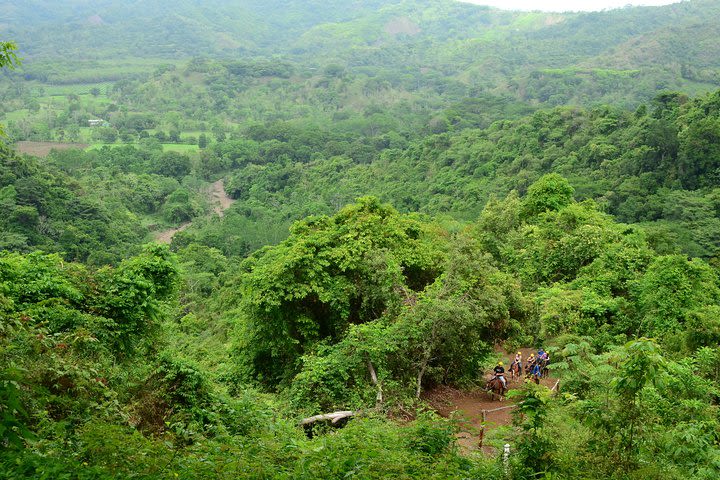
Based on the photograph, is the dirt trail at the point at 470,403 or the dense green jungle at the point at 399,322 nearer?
the dense green jungle at the point at 399,322

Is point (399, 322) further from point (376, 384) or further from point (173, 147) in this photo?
point (173, 147)

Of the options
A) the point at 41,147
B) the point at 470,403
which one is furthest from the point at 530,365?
the point at 41,147

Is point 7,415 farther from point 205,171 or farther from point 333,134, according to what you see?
point 333,134

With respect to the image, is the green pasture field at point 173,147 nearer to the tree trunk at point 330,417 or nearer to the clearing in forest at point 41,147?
the clearing in forest at point 41,147

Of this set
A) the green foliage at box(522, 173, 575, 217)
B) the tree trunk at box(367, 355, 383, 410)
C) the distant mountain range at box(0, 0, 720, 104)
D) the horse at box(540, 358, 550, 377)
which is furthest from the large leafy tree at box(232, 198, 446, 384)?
the distant mountain range at box(0, 0, 720, 104)

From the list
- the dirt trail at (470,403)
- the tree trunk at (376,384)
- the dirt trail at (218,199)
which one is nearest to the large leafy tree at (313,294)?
the tree trunk at (376,384)

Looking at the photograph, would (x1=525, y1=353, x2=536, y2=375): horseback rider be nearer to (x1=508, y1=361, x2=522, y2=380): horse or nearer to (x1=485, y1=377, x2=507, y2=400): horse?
(x1=508, y1=361, x2=522, y2=380): horse

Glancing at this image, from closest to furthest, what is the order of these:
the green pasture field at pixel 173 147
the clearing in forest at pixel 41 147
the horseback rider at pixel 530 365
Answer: the horseback rider at pixel 530 365, the clearing in forest at pixel 41 147, the green pasture field at pixel 173 147

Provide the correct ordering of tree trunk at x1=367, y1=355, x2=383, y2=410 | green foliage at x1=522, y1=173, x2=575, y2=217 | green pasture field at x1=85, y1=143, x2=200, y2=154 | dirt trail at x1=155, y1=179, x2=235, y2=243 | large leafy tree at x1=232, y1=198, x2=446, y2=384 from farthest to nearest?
1. green pasture field at x1=85, y1=143, x2=200, y2=154
2. dirt trail at x1=155, y1=179, x2=235, y2=243
3. green foliage at x1=522, y1=173, x2=575, y2=217
4. large leafy tree at x1=232, y1=198, x2=446, y2=384
5. tree trunk at x1=367, y1=355, x2=383, y2=410
